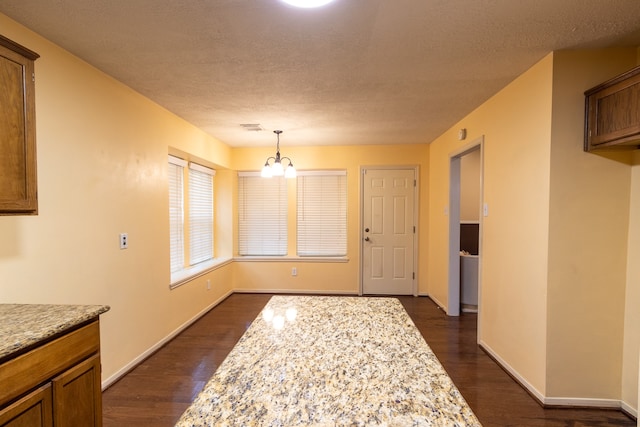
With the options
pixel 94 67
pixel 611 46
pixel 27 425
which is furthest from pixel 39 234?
pixel 611 46

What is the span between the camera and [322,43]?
183cm

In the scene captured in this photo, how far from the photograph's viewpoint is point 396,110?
10.0 ft

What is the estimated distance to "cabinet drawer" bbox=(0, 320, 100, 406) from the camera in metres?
1.12

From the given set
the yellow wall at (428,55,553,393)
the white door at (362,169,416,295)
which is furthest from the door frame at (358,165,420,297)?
the yellow wall at (428,55,553,393)

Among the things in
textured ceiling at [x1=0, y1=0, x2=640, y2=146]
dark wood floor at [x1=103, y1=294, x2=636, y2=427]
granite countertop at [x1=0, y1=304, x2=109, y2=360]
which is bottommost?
dark wood floor at [x1=103, y1=294, x2=636, y2=427]

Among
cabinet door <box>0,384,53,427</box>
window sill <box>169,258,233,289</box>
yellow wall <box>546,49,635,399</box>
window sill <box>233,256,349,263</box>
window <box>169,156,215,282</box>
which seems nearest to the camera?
cabinet door <box>0,384,53,427</box>

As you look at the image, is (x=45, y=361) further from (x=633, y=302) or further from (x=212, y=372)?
(x=633, y=302)

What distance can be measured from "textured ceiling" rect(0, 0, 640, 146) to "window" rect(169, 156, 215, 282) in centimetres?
117

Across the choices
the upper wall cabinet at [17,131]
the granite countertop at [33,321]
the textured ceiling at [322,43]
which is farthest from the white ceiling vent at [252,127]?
the granite countertop at [33,321]

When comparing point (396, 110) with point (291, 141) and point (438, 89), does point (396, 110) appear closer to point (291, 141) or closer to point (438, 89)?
point (438, 89)

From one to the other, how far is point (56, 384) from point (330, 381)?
4.10 feet

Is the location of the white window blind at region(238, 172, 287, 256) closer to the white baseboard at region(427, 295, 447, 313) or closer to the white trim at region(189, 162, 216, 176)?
the white trim at region(189, 162, 216, 176)

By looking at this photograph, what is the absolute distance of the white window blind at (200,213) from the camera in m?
4.07

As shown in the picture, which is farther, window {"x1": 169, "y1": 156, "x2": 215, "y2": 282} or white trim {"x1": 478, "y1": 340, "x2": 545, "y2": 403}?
window {"x1": 169, "y1": 156, "x2": 215, "y2": 282}
